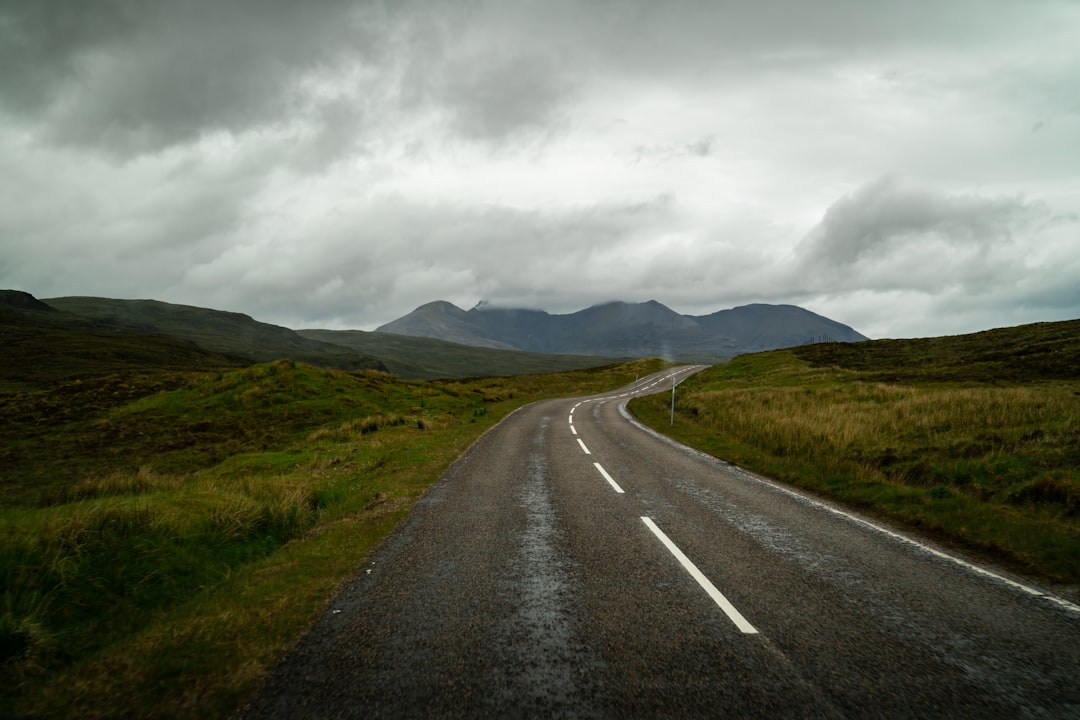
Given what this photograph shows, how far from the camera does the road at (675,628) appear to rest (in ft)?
11.6

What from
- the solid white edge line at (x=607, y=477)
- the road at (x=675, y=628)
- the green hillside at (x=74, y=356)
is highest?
the green hillside at (x=74, y=356)

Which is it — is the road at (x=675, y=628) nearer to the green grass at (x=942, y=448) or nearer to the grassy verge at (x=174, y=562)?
the grassy verge at (x=174, y=562)

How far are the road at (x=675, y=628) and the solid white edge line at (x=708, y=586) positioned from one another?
0.03 meters

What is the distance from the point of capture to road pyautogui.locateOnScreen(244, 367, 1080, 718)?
3533 millimetres

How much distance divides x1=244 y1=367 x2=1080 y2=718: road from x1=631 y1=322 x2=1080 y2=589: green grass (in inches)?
48.2

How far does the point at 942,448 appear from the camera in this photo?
1241 centimetres

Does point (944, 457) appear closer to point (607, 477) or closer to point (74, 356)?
point (607, 477)

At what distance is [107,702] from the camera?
11.3 ft

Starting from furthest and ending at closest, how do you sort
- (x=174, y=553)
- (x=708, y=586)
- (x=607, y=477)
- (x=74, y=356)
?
1. (x=74, y=356)
2. (x=607, y=477)
3. (x=174, y=553)
4. (x=708, y=586)

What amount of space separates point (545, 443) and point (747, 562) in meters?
11.6

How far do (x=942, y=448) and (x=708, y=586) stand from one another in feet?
36.1

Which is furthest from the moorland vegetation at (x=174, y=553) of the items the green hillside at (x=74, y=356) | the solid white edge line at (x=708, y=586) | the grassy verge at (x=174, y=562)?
the green hillside at (x=74, y=356)

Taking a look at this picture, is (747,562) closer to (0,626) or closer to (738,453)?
(0,626)

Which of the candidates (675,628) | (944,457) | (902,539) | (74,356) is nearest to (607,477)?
(902,539)
